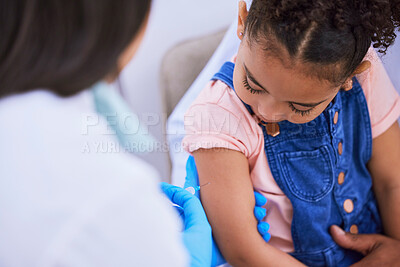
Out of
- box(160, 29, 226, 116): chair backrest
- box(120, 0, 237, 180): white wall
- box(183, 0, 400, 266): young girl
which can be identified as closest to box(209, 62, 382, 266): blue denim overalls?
box(183, 0, 400, 266): young girl

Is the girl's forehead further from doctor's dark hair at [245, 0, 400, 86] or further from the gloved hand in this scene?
the gloved hand

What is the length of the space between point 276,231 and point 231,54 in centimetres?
40

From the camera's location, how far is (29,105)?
0.36 m

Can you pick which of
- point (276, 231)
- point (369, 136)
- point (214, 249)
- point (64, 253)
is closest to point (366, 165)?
point (369, 136)

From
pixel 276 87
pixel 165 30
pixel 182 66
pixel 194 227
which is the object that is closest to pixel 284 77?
pixel 276 87

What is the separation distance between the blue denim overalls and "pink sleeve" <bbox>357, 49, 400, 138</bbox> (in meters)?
0.02

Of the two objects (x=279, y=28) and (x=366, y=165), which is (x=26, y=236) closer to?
(x=279, y=28)

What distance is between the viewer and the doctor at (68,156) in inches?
13.0

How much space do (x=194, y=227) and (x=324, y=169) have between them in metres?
0.28

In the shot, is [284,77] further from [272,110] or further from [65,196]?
[65,196]

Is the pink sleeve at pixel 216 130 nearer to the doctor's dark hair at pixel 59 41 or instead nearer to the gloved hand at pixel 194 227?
the gloved hand at pixel 194 227

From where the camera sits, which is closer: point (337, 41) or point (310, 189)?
point (337, 41)

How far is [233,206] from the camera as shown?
2.23 feet

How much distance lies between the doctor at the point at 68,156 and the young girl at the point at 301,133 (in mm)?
251
